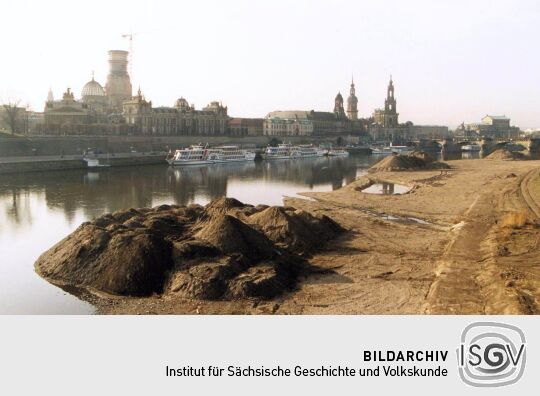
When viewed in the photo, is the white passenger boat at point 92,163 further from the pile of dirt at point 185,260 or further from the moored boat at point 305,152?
the pile of dirt at point 185,260

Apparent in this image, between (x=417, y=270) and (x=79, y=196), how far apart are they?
18.9 metres

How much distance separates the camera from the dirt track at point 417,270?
31.4 ft

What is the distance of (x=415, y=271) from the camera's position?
11.6 m

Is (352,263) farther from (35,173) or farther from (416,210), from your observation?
(35,173)

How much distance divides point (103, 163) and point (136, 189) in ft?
45.5

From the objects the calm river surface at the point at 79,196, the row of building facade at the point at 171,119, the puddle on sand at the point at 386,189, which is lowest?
the calm river surface at the point at 79,196

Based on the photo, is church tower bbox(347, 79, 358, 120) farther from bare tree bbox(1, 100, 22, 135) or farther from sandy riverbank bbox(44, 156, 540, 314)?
sandy riverbank bbox(44, 156, 540, 314)

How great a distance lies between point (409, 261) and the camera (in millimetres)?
12492

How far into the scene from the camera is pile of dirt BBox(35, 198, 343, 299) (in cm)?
1045

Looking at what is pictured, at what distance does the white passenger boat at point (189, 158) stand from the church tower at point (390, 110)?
8176 cm

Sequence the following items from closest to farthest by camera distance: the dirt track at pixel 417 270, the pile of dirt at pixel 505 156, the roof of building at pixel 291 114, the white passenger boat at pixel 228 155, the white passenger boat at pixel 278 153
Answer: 1. the dirt track at pixel 417 270
2. the white passenger boat at pixel 228 155
3. the pile of dirt at pixel 505 156
4. the white passenger boat at pixel 278 153
5. the roof of building at pixel 291 114

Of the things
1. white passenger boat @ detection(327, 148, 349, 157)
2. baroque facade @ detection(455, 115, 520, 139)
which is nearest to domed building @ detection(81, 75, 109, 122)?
white passenger boat @ detection(327, 148, 349, 157)

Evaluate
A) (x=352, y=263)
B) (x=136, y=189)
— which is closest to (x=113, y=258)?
(x=352, y=263)

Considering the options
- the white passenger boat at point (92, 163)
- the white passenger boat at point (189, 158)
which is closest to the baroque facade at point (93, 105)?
the white passenger boat at point (189, 158)
